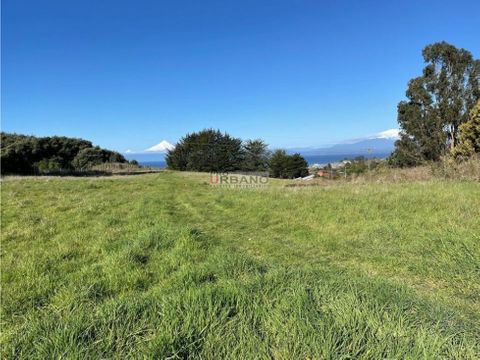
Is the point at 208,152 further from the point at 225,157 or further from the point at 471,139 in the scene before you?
the point at 471,139

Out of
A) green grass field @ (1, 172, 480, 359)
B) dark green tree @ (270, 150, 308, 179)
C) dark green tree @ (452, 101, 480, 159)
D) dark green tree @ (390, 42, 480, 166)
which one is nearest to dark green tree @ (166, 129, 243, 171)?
dark green tree @ (270, 150, 308, 179)

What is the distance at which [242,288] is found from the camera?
2.97m

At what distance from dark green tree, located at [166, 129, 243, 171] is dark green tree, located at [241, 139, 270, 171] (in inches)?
53.1

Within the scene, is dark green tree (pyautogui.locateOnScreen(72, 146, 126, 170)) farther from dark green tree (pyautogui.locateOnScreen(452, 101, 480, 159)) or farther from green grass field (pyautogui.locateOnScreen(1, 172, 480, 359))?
dark green tree (pyautogui.locateOnScreen(452, 101, 480, 159))

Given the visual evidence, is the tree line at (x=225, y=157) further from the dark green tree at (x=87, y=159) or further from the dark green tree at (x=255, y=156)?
the dark green tree at (x=87, y=159)

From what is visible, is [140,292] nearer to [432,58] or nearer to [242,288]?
[242,288]

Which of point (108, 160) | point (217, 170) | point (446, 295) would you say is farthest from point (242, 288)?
point (108, 160)

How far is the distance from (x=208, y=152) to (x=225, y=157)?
283 centimetres

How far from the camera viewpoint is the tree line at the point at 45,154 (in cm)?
3195

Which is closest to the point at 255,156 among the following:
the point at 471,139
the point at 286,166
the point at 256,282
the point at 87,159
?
the point at 286,166

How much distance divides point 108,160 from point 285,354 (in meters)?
58.4

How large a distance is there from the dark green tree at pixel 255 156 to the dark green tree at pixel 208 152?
135cm

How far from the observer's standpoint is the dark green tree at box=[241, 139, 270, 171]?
153 feet

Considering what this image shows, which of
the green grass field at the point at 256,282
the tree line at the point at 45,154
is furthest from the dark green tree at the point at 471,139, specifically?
the tree line at the point at 45,154
